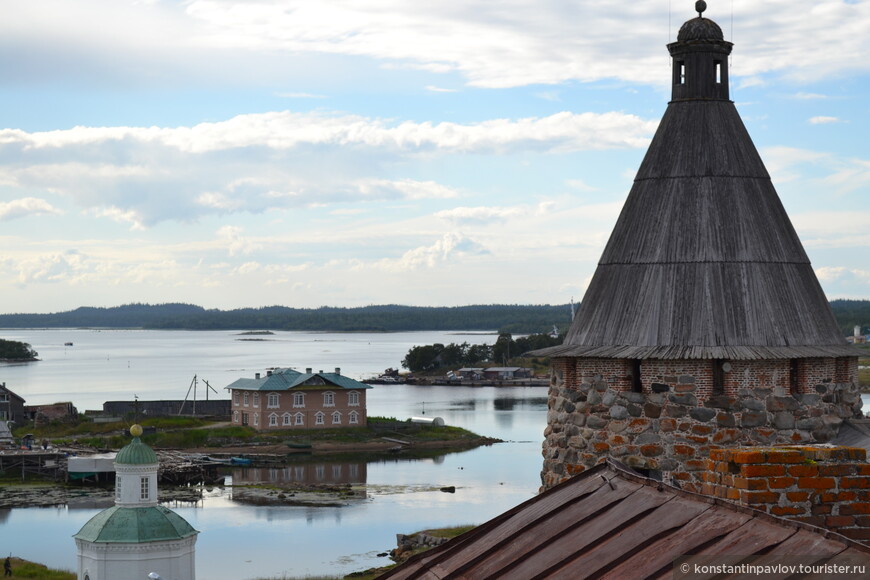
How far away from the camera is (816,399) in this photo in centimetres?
772

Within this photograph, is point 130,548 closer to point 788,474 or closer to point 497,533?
point 497,533

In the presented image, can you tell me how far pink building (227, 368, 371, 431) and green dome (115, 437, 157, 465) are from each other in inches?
1491

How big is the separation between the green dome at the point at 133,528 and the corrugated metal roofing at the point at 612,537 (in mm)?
21069

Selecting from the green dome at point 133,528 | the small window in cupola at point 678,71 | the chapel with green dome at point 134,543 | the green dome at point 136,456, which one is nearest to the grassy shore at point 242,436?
the green dome at point 136,456

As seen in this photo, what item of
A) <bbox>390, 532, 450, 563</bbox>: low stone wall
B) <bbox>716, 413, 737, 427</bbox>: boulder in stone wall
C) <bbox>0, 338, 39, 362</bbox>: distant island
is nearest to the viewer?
<bbox>716, 413, 737, 427</bbox>: boulder in stone wall

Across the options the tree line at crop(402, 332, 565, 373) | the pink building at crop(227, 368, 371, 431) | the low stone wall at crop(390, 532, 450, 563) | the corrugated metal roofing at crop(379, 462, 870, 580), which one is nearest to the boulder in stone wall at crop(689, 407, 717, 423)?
the corrugated metal roofing at crop(379, 462, 870, 580)

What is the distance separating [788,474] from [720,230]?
3760mm

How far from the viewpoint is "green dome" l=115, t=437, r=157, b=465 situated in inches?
1102

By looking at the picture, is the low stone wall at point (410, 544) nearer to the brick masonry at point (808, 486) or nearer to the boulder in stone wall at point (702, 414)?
the boulder in stone wall at point (702, 414)

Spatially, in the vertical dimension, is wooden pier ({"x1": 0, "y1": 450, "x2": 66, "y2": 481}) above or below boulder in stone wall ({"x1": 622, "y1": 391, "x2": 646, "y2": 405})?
below

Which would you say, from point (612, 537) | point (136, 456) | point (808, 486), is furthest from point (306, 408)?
point (808, 486)

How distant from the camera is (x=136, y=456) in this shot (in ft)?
93.1

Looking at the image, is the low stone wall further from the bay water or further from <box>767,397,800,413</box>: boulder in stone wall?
<box>767,397,800,413</box>: boulder in stone wall

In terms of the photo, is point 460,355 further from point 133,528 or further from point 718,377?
point 718,377
